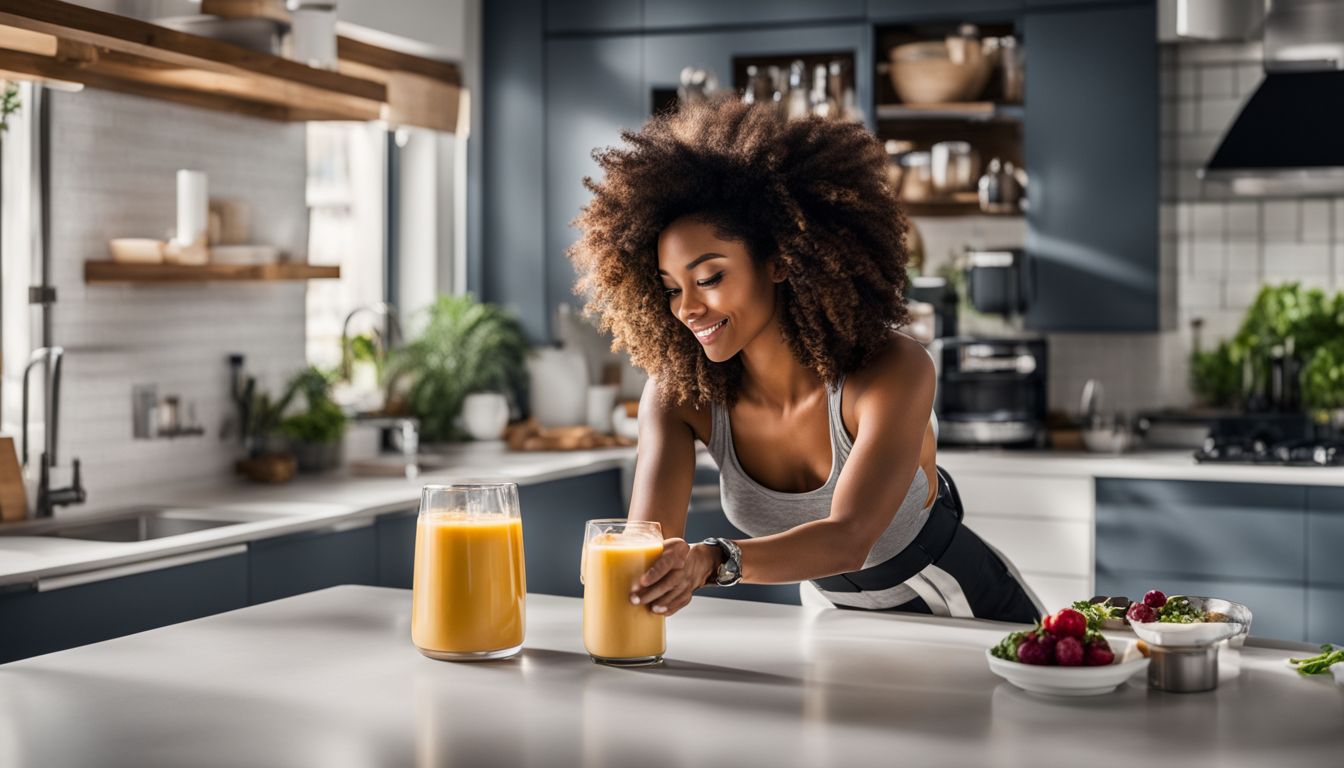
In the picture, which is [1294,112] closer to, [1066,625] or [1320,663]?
[1320,663]

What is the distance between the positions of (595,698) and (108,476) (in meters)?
2.56

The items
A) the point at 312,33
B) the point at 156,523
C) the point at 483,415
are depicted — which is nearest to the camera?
the point at 156,523

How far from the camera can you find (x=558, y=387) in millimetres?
5035

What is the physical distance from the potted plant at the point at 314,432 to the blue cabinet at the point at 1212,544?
2.23 m

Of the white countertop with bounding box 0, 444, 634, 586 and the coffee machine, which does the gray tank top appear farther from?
the coffee machine

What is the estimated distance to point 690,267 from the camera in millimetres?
1930

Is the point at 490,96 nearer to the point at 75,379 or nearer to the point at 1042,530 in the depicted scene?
the point at 75,379

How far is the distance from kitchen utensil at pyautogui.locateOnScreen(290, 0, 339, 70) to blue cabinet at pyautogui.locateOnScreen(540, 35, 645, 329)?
1439 millimetres

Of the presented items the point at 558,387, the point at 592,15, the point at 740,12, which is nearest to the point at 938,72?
the point at 740,12

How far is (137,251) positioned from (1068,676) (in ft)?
9.07

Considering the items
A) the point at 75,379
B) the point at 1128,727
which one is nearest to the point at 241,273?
the point at 75,379

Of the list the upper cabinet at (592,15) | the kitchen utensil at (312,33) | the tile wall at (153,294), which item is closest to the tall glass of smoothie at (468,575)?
the tile wall at (153,294)

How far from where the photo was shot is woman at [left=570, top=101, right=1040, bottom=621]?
75.7 inches

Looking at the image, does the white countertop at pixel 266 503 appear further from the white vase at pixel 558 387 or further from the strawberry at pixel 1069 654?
the strawberry at pixel 1069 654
